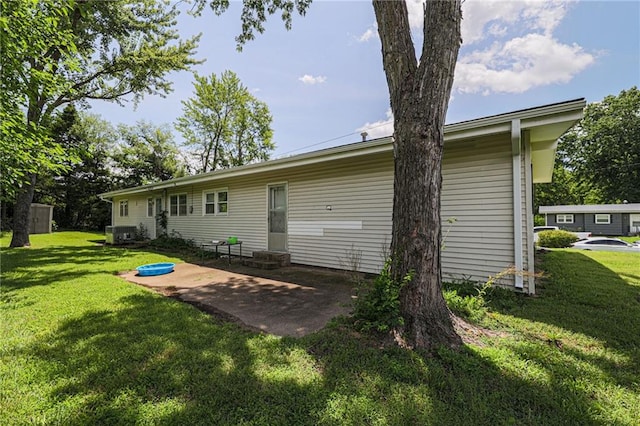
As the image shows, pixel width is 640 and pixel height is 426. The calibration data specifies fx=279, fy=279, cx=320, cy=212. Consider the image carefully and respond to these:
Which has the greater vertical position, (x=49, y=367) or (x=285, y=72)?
(x=285, y=72)

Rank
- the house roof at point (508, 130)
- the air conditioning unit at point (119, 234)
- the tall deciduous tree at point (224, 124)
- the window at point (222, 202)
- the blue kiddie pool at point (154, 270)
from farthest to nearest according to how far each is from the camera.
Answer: the tall deciduous tree at point (224, 124), the air conditioning unit at point (119, 234), the window at point (222, 202), the blue kiddie pool at point (154, 270), the house roof at point (508, 130)

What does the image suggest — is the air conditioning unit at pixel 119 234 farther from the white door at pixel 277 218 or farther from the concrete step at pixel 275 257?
the concrete step at pixel 275 257

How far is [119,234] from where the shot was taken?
13.4 m

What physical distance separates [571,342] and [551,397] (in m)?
1.29

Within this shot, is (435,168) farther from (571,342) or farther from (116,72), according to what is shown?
(116,72)

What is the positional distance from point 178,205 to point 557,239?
16.9m

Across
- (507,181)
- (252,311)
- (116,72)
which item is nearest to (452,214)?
(507,181)

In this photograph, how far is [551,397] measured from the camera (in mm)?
2049

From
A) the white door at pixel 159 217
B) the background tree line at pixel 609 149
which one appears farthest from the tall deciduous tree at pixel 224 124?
the background tree line at pixel 609 149

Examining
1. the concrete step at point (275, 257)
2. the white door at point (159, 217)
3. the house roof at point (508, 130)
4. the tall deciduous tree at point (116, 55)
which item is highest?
the tall deciduous tree at point (116, 55)

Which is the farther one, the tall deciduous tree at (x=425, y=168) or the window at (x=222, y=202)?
the window at (x=222, y=202)

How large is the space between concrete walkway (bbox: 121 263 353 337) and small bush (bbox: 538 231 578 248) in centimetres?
1228

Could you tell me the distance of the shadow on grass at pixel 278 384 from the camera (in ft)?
6.07

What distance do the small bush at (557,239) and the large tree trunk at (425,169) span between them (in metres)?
13.2
